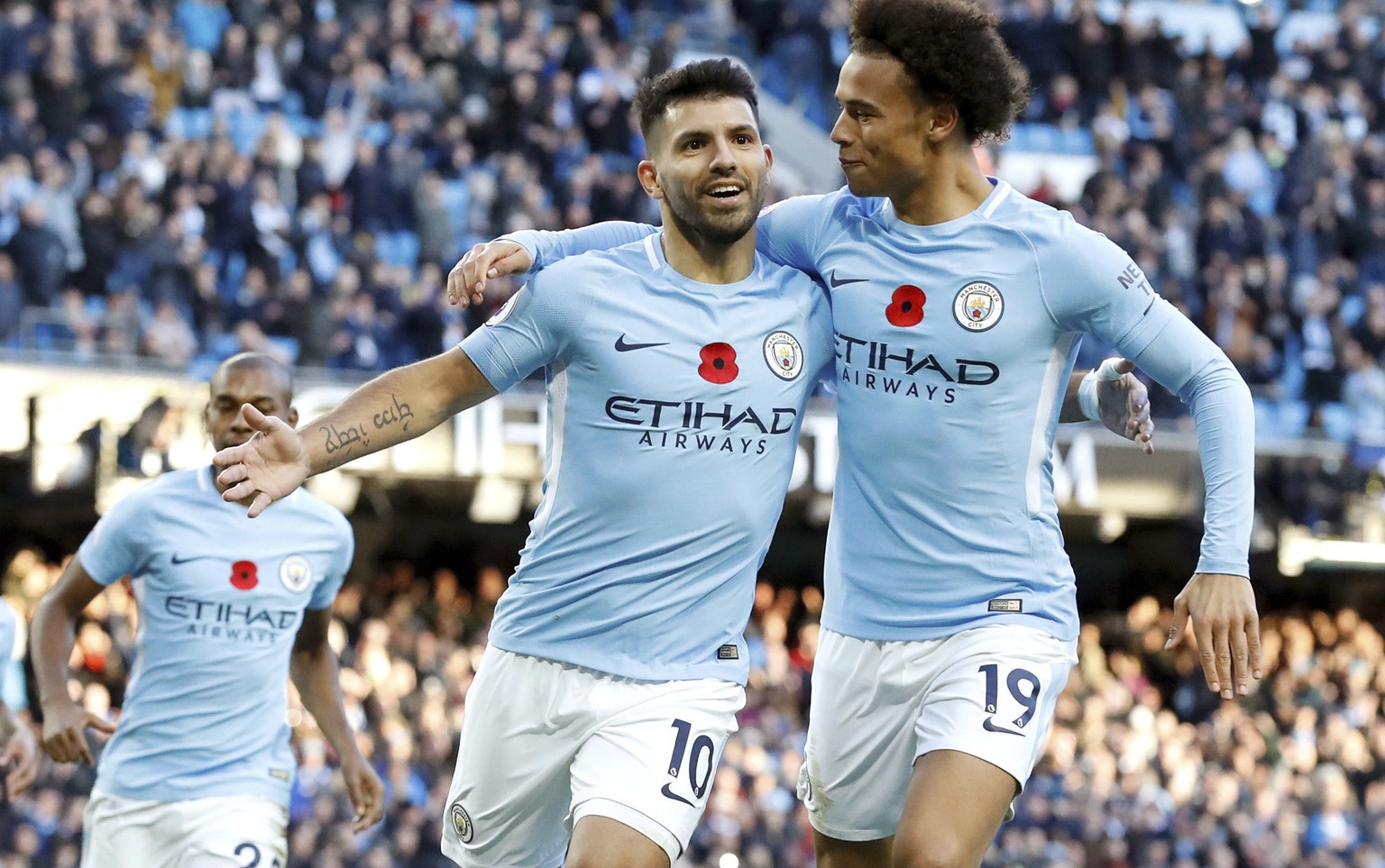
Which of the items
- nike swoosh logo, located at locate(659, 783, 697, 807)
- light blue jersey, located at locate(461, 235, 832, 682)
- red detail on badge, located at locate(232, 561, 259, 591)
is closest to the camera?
nike swoosh logo, located at locate(659, 783, 697, 807)

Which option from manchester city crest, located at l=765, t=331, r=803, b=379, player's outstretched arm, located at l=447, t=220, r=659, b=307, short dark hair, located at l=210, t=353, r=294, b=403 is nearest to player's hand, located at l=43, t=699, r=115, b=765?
short dark hair, located at l=210, t=353, r=294, b=403

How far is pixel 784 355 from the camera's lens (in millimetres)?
5363

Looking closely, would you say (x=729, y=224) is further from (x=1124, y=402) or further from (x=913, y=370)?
(x=1124, y=402)

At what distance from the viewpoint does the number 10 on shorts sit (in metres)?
5.16

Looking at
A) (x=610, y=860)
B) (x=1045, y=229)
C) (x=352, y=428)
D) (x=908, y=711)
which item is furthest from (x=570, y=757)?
(x=1045, y=229)

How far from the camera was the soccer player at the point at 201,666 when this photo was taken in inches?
269

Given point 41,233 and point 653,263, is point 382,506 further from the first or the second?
point 653,263

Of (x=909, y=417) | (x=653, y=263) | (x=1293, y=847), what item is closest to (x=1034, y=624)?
(x=909, y=417)

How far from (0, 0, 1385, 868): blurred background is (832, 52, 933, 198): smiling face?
986 cm

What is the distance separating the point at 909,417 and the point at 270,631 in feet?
9.02

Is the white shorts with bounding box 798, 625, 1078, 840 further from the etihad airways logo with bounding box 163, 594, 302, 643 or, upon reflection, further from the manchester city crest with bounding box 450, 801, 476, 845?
the etihad airways logo with bounding box 163, 594, 302, 643

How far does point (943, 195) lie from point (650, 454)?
1.16m

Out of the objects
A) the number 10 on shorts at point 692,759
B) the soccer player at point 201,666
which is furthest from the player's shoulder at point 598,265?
the soccer player at point 201,666

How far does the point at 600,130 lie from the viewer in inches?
818
